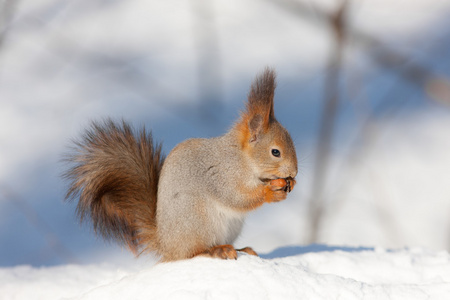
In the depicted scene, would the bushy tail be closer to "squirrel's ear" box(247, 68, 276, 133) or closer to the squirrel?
the squirrel

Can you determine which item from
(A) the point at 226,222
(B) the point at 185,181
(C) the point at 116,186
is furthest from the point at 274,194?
(C) the point at 116,186

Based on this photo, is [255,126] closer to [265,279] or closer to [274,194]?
[274,194]

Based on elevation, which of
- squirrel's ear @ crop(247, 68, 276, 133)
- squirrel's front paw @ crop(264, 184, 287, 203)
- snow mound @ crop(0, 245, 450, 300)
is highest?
squirrel's ear @ crop(247, 68, 276, 133)

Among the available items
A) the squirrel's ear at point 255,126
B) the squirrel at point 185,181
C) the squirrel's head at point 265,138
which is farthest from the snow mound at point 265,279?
the squirrel's ear at point 255,126

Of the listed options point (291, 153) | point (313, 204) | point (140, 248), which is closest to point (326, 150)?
point (313, 204)

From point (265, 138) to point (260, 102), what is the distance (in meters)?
0.12

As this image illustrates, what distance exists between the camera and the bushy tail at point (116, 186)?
6.29 feet

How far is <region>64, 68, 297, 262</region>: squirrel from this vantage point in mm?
1818

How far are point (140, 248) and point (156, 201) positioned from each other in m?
0.18

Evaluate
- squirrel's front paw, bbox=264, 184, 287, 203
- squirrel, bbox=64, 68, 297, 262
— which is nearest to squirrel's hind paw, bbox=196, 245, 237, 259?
squirrel, bbox=64, 68, 297, 262

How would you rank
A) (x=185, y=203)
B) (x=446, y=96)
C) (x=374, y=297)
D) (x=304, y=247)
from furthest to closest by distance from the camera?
(x=304, y=247) → (x=185, y=203) → (x=374, y=297) → (x=446, y=96)

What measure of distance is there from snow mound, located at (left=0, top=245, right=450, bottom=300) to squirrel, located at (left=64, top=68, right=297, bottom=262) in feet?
0.44

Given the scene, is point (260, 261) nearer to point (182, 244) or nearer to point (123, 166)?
point (182, 244)

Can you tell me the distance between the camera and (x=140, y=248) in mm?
1998
